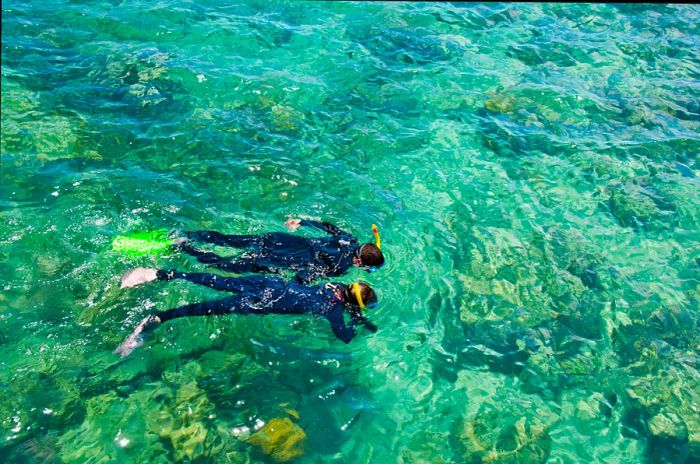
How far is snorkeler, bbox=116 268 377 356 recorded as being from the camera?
6273 millimetres

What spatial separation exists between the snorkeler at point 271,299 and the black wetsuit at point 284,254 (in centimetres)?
35

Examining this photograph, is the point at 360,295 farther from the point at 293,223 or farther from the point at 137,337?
the point at 137,337

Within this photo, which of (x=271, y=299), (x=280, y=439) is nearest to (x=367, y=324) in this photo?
(x=271, y=299)

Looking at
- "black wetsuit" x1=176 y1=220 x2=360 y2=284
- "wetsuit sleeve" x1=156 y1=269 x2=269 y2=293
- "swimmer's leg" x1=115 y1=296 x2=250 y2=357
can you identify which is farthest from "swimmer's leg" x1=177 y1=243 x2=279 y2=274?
"swimmer's leg" x1=115 y1=296 x2=250 y2=357

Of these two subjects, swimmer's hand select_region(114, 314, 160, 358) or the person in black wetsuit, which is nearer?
swimmer's hand select_region(114, 314, 160, 358)

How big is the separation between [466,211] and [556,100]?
14.1 ft

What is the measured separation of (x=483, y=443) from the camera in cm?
585

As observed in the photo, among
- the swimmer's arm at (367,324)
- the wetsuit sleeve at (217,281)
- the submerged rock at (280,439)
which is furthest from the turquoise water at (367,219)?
the wetsuit sleeve at (217,281)

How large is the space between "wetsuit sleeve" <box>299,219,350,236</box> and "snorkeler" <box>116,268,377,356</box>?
1152 mm

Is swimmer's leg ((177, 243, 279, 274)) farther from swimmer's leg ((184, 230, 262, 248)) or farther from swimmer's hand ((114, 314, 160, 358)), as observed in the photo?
swimmer's hand ((114, 314, 160, 358))

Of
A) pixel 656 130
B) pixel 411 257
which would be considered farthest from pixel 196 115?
pixel 656 130

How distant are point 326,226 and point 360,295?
5.35 ft

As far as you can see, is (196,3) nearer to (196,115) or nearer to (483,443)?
(196,115)

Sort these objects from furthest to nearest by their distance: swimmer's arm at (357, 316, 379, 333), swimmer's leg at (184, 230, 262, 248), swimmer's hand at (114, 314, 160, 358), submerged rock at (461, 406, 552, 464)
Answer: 1. swimmer's leg at (184, 230, 262, 248)
2. swimmer's arm at (357, 316, 379, 333)
3. swimmer's hand at (114, 314, 160, 358)
4. submerged rock at (461, 406, 552, 464)
